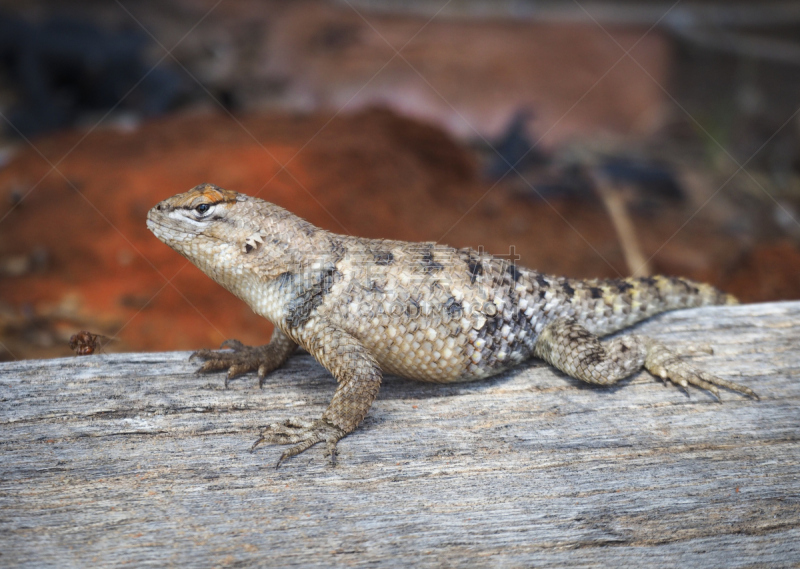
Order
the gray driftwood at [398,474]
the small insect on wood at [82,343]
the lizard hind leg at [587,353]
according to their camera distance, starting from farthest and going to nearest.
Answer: the small insect on wood at [82,343]
the lizard hind leg at [587,353]
the gray driftwood at [398,474]

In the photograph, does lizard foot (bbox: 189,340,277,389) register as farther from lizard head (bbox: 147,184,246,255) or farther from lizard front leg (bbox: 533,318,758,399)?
lizard front leg (bbox: 533,318,758,399)

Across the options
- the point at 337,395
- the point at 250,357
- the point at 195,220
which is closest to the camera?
the point at 337,395

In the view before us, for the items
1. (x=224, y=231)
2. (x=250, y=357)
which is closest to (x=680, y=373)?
(x=250, y=357)

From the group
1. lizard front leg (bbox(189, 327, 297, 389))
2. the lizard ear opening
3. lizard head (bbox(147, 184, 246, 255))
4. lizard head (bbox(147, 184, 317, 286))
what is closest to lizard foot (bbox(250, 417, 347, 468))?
lizard front leg (bbox(189, 327, 297, 389))

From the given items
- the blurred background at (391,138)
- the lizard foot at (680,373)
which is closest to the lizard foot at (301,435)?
the lizard foot at (680,373)

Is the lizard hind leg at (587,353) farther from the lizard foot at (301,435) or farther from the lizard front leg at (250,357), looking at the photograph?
the lizard front leg at (250,357)

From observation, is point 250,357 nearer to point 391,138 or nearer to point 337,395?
point 337,395
